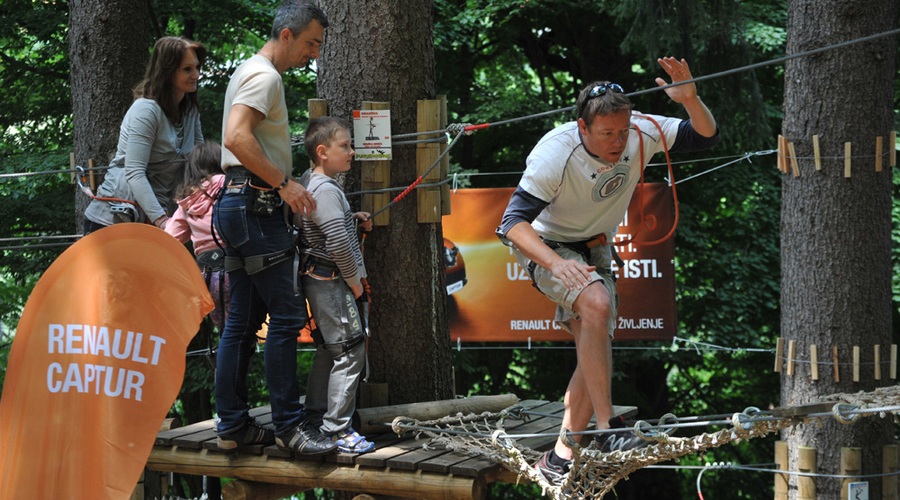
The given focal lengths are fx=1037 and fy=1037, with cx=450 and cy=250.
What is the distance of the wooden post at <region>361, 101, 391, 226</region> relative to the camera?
4758 mm

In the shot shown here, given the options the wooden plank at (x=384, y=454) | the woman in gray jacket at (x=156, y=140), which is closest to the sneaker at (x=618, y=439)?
the wooden plank at (x=384, y=454)

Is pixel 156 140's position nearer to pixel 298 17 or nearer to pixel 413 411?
pixel 298 17

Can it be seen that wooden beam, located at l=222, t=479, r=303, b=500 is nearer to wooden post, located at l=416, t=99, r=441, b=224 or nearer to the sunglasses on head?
wooden post, located at l=416, t=99, r=441, b=224

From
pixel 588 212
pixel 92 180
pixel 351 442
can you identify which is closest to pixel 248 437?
pixel 351 442

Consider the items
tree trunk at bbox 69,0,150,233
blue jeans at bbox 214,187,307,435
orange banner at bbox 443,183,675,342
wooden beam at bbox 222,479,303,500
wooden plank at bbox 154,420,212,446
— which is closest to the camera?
blue jeans at bbox 214,187,307,435

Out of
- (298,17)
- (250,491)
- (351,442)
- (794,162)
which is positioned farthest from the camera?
(794,162)

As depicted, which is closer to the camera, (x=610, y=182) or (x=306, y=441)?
(x=610, y=182)

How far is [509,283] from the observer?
8109 millimetres

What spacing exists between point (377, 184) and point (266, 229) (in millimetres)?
809

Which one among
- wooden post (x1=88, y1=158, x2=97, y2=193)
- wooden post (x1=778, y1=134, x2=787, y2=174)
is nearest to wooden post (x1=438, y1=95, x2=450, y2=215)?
wooden post (x1=88, y1=158, x2=97, y2=193)

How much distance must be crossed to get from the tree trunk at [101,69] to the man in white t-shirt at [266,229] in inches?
138

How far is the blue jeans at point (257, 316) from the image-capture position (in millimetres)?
4078

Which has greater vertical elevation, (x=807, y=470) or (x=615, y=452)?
(x=615, y=452)

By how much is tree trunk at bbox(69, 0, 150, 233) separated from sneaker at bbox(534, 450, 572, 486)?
14.8 feet
